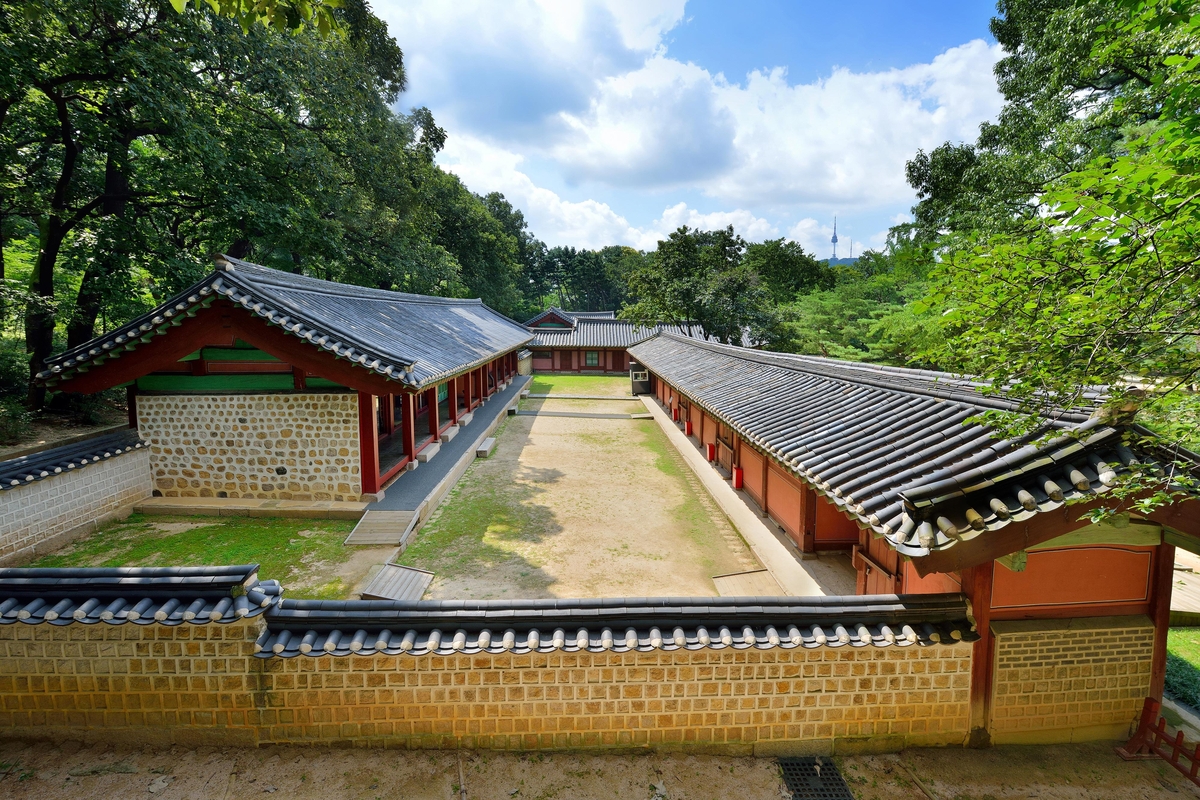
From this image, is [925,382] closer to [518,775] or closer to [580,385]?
[518,775]

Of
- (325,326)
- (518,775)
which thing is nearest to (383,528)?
(325,326)

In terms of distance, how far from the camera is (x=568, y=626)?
4.49m

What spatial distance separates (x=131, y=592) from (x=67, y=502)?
7.51m

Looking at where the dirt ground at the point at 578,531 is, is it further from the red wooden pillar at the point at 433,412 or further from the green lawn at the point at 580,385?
the green lawn at the point at 580,385

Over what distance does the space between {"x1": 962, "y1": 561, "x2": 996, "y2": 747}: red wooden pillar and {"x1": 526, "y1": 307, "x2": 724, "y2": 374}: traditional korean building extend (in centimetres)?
3444

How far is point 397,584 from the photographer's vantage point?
8.13 metres

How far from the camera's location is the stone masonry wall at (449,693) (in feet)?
14.4

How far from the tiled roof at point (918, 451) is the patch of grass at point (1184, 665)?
127 inches

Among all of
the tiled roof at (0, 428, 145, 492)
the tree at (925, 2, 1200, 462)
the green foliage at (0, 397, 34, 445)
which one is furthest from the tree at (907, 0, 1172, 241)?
the green foliage at (0, 397, 34, 445)

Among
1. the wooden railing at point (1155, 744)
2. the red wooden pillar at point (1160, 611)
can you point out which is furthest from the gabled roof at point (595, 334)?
the wooden railing at point (1155, 744)

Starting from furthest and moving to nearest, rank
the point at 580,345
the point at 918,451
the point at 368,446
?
the point at 580,345 → the point at 368,446 → the point at 918,451

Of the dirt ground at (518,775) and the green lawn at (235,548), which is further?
the green lawn at (235,548)

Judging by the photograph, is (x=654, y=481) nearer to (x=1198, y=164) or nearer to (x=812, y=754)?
(x=812, y=754)

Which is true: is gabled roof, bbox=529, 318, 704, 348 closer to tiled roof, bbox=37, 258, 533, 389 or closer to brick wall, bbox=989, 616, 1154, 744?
tiled roof, bbox=37, 258, 533, 389
